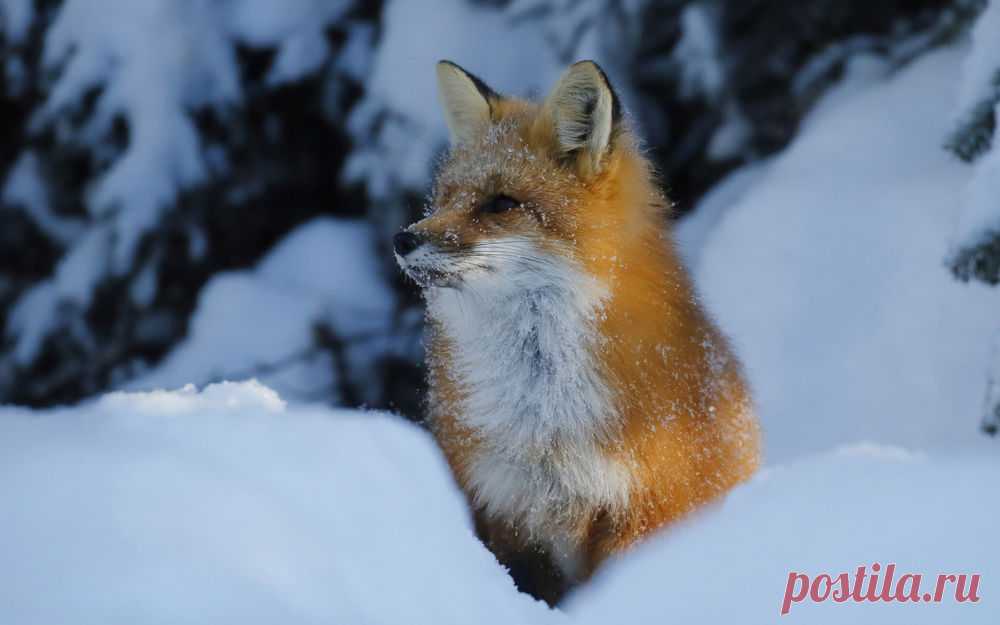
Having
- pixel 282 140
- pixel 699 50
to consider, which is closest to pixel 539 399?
pixel 699 50

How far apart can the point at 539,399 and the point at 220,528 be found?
0.91 m

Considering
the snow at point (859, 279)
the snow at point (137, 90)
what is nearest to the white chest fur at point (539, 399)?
the snow at point (859, 279)

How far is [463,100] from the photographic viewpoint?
2.33 m

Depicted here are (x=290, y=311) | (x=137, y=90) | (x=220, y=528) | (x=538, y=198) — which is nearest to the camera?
(x=220, y=528)

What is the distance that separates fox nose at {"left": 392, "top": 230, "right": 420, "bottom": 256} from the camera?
1.97m

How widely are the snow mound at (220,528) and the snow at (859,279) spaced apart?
187cm

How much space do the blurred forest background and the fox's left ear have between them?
160 centimetres

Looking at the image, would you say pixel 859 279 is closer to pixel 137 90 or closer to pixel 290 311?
pixel 290 311

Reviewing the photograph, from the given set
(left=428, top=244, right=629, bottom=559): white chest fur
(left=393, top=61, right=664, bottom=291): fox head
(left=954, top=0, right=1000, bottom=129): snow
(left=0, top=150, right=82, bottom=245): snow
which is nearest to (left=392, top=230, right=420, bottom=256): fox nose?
(left=393, top=61, right=664, bottom=291): fox head

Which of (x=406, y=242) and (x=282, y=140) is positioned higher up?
(x=406, y=242)

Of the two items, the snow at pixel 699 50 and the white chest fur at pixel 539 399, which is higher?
the snow at pixel 699 50

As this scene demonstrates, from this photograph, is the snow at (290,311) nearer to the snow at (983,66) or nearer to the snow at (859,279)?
the snow at (859,279)

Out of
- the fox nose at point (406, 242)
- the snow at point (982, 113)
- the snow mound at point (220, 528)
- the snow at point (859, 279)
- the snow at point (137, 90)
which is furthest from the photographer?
the snow at point (137, 90)

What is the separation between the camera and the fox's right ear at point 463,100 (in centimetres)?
229
